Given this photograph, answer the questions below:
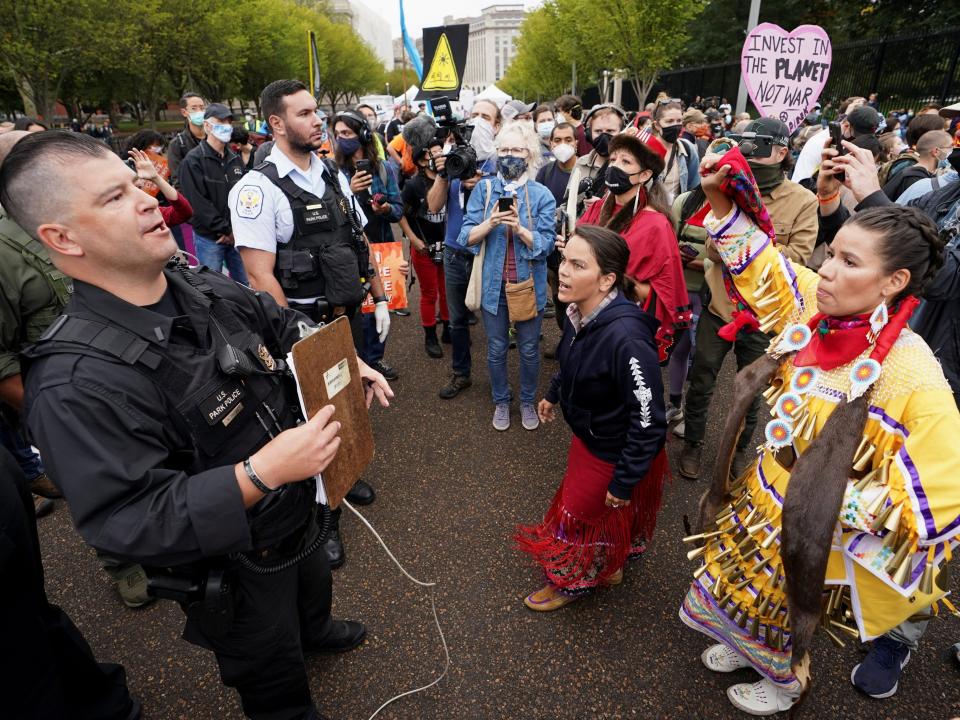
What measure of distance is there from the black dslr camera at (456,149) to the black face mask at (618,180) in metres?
1.27

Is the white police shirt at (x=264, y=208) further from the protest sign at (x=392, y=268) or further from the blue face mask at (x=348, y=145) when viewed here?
the blue face mask at (x=348, y=145)

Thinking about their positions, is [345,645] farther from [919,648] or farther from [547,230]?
[547,230]

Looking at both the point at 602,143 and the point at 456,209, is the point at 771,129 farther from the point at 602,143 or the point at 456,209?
the point at 456,209

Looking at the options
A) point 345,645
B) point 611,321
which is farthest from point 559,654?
point 611,321

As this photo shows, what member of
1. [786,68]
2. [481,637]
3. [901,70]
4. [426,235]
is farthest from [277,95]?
[901,70]

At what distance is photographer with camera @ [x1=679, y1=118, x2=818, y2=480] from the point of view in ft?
10.5

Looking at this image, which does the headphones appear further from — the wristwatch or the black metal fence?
the black metal fence

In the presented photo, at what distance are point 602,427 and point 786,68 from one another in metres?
4.31

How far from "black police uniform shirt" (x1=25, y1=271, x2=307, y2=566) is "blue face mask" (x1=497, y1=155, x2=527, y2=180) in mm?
2985

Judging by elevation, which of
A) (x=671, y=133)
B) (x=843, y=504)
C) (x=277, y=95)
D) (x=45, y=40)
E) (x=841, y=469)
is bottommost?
(x=843, y=504)

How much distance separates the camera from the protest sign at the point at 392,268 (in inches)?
189

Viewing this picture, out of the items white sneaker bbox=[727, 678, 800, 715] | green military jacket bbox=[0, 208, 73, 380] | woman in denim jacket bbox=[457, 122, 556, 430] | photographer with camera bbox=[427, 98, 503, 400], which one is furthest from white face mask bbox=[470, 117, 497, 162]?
white sneaker bbox=[727, 678, 800, 715]

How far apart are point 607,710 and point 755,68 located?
5.21 metres

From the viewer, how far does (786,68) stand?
15.8ft
